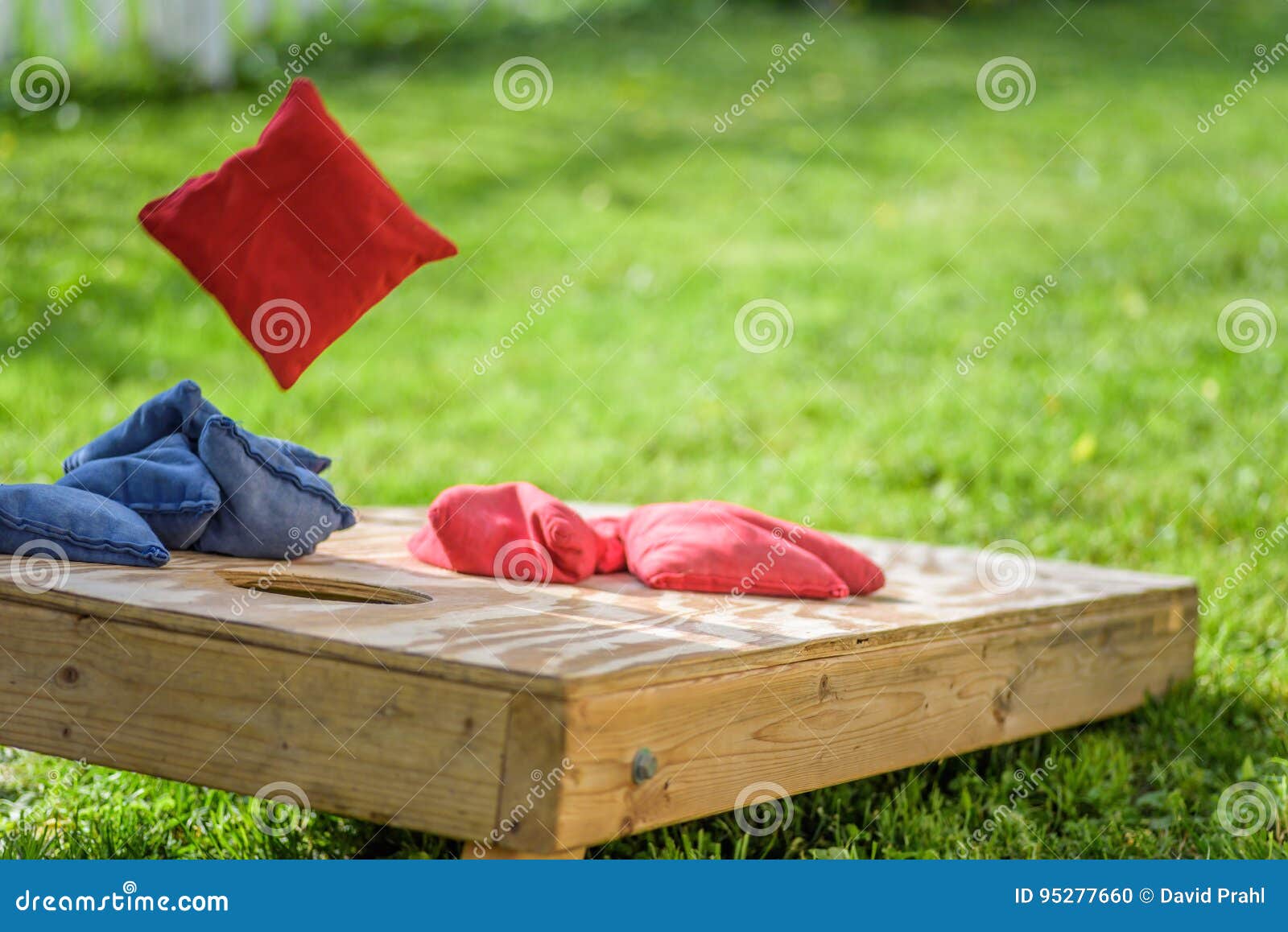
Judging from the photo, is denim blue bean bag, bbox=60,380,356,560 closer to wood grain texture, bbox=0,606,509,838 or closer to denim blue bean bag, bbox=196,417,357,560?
denim blue bean bag, bbox=196,417,357,560

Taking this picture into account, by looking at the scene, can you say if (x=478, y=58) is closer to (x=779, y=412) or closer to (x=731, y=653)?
(x=779, y=412)

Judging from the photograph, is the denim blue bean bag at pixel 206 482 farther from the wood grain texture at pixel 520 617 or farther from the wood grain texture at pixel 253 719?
the wood grain texture at pixel 253 719

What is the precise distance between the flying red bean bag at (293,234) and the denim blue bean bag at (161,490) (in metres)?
0.27

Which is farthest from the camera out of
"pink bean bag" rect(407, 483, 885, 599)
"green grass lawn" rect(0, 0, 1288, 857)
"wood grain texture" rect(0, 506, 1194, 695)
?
"green grass lawn" rect(0, 0, 1288, 857)

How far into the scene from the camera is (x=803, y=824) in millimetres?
3000

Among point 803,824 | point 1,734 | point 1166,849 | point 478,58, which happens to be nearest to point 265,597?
point 1,734

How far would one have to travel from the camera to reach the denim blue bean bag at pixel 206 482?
2.72 m

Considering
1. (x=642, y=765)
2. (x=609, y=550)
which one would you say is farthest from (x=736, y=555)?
(x=642, y=765)

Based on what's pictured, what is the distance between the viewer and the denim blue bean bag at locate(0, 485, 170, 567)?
2.54m

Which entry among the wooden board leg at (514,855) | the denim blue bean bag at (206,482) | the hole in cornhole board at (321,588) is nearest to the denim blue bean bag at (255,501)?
the denim blue bean bag at (206,482)

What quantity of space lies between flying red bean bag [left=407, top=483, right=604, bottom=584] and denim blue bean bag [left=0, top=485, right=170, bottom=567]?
55 cm

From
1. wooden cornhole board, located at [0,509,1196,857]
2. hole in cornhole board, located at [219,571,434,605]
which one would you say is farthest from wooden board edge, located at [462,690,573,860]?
hole in cornhole board, located at [219,571,434,605]

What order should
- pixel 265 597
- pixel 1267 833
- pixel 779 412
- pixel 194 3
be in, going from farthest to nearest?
pixel 194 3 → pixel 779 412 → pixel 1267 833 → pixel 265 597

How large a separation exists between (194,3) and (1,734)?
22.0 feet
